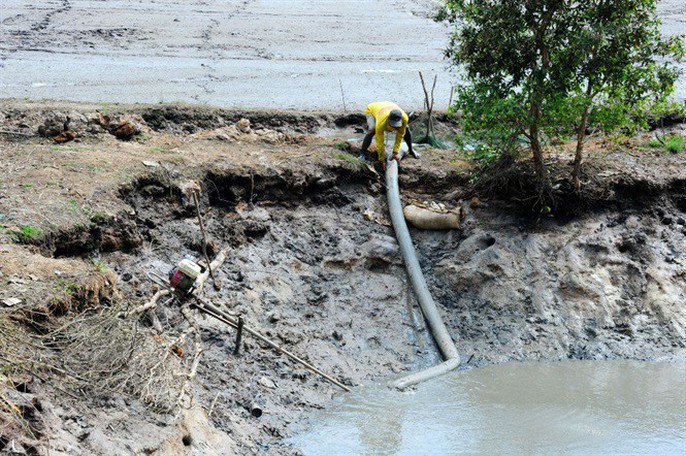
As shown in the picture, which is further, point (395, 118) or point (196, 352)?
point (395, 118)

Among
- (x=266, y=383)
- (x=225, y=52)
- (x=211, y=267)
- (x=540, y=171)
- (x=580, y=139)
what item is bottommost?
(x=266, y=383)

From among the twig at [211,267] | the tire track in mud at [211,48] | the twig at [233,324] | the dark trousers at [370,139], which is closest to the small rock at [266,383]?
the twig at [233,324]

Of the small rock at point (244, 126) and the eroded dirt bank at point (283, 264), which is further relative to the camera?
the small rock at point (244, 126)

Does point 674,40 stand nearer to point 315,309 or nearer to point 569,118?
point 569,118

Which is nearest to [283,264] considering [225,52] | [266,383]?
[266,383]

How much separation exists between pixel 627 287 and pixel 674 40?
335cm

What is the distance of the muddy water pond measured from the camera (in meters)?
7.99

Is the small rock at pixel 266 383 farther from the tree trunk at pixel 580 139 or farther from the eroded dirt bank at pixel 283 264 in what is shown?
the tree trunk at pixel 580 139

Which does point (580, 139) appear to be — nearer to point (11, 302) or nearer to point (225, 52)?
point (11, 302)

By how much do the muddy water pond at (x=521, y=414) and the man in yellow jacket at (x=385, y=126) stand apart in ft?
11.7

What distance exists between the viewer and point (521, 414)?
28.4 feet

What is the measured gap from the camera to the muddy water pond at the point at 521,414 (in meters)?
7.99

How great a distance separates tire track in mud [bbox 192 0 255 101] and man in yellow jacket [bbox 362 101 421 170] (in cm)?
340

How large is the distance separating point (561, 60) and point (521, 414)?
463 cm
